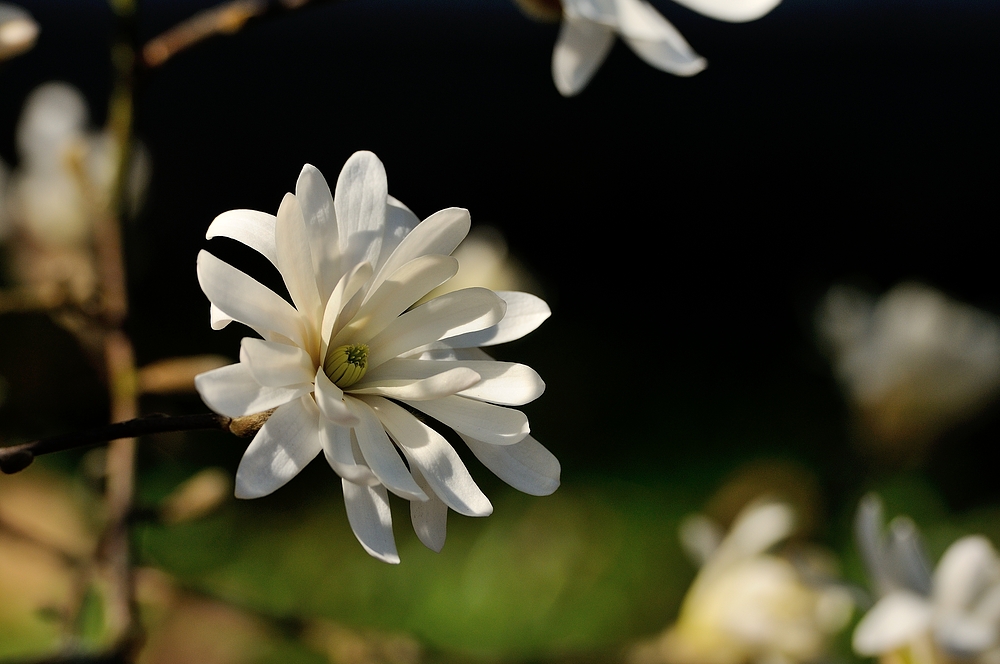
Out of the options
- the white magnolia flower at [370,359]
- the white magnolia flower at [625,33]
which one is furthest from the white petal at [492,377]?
the white magnolia flower at [625,33]

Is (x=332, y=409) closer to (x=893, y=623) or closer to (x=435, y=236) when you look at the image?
(x=435, y=236)

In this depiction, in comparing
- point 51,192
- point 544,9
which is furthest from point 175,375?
point 51,192

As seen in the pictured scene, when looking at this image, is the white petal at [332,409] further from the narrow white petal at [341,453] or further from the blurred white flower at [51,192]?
the blurred white flower at [51,192]

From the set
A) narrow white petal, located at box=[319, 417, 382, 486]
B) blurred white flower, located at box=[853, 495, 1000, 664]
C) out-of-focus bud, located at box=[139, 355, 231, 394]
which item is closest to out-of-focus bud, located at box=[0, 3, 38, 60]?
out-of-focus bud, located at box=[139, 355, 231, 394]

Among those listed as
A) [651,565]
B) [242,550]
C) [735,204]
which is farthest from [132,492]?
[735,204]

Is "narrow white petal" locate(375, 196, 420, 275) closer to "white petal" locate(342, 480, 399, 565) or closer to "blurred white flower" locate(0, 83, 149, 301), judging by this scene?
"white petal" locate(342, 480, 399, 565)
